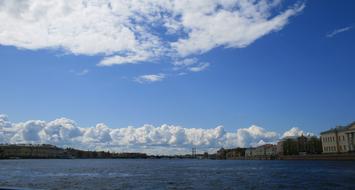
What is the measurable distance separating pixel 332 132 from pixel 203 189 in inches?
5164

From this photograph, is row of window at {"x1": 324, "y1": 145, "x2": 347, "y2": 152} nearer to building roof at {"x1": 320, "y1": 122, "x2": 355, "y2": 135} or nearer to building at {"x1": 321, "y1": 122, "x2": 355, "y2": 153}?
building at {"x1": 321, "y1": 122, "x2": 355, "y2": 153}

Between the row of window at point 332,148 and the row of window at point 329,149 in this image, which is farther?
the row of window at point 329,149

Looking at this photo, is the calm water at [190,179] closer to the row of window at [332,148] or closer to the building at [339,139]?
the building at [339,139]

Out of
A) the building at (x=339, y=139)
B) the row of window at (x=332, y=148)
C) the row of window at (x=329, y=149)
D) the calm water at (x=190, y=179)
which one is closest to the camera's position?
the calm water at (x=190, y=179)

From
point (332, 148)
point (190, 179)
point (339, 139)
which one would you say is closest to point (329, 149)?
point (332, 148)

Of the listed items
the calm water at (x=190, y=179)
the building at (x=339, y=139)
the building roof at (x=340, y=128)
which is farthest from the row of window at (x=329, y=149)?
the calm water at (x=190, y=179)

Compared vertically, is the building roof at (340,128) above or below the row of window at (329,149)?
above

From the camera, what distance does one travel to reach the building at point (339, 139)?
495 feet

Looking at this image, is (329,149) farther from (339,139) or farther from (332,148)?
(339,139)

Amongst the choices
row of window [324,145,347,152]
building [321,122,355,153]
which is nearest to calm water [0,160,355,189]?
building [321,122,355,153]

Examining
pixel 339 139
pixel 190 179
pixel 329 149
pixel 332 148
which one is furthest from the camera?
pixel 329 149

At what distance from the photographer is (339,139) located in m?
158

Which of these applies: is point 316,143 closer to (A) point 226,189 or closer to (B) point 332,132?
(B) point 332,132

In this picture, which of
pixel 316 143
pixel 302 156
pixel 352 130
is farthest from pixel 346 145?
pixel 316 143
